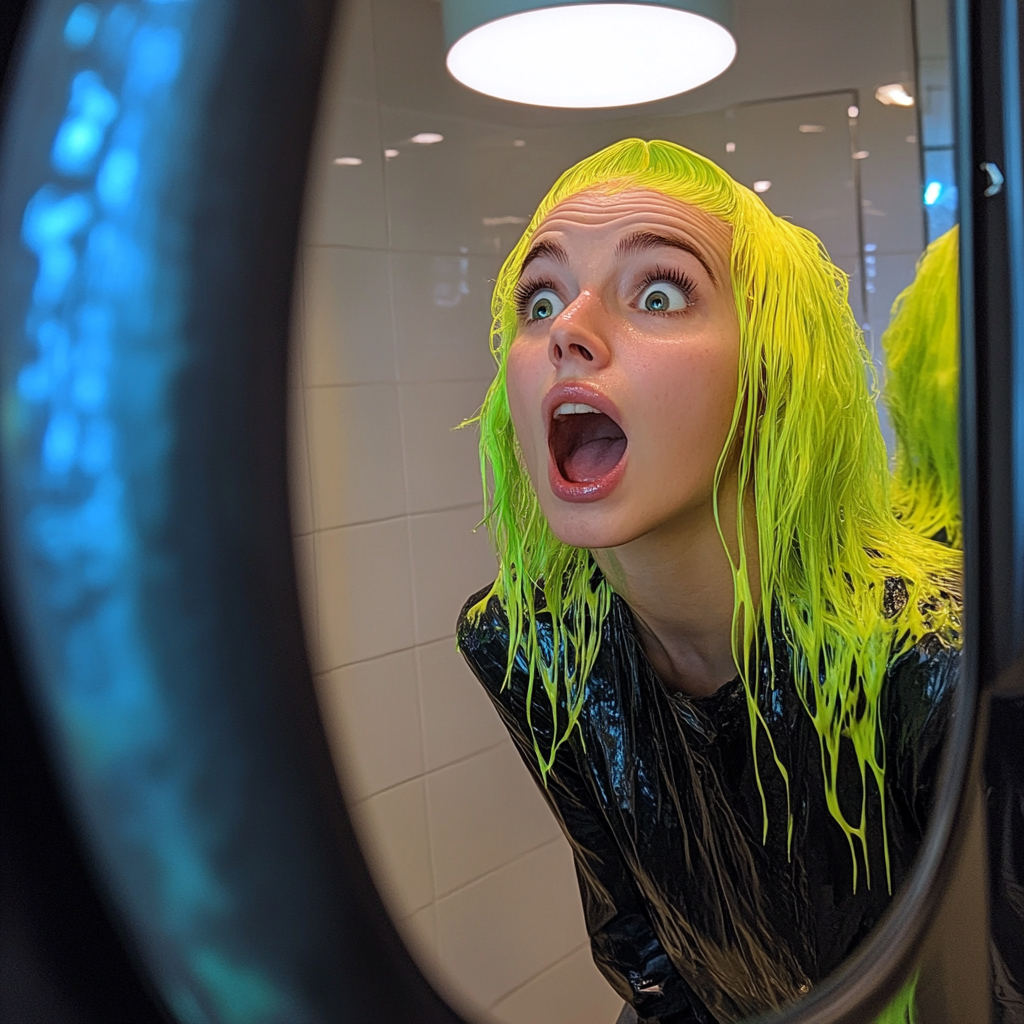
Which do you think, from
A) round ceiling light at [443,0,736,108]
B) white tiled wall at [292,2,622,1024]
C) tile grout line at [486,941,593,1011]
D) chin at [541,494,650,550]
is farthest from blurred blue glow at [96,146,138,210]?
tile grout line at [486,941,593,1011]

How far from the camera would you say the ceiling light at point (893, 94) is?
756mm

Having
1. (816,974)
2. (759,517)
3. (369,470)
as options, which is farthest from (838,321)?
(369,470)

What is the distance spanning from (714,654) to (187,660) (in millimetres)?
277

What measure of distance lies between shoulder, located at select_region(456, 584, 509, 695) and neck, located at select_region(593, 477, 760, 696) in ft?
0.20

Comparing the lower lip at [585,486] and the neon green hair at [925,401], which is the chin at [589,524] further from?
the neon green hair at [925,401]

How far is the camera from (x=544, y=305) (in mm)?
251

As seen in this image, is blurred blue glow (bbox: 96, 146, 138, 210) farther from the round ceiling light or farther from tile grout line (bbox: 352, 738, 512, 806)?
tile grout line (bbox: 352, 738, 512, 806)

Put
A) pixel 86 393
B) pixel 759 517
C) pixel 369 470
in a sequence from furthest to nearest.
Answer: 1. pixel 369 470
2. pixel 759 517
3. pixel 86 393

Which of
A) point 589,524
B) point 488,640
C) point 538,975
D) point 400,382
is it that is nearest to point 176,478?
point 589,524

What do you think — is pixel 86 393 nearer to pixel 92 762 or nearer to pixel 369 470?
pixel 92 762

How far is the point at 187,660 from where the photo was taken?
28 millimetres

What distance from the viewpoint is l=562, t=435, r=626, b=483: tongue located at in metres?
0.24

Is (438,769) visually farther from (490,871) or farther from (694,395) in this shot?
(694,395)

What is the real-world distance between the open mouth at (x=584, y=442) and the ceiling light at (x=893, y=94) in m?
0.65
